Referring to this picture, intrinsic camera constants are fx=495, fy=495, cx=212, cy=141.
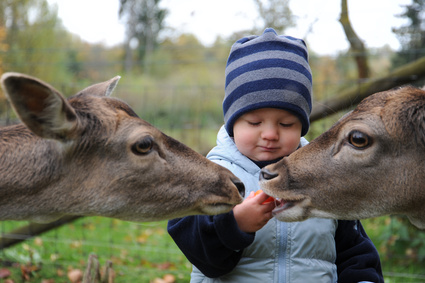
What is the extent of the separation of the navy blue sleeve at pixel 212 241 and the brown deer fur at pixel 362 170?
0.29 m

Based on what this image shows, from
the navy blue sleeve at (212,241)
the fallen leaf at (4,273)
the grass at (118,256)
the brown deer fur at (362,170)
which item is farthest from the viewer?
the grass at (118,256)

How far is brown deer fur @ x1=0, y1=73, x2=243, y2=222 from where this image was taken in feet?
9.82

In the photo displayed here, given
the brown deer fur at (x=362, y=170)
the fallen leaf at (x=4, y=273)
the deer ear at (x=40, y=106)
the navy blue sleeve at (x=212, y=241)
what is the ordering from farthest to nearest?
the fallen leaf at (x=4, y=273) → the brown deer fur at (x=362, y=170) → the navy blue sleeve at (x=212, y=241) → the deer ear at (x=40, y=106)

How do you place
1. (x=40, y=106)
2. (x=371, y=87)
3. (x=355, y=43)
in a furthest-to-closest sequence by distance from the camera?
(x=355, y=43), (x=371, y=87), (x=40, y=106)

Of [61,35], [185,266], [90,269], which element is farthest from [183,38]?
[90,269]

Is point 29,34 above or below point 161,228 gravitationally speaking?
above

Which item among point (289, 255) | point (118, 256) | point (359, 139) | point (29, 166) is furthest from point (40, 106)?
point (118, 256)

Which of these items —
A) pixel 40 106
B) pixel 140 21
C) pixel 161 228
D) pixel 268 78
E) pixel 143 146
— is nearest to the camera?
pixel 40 106

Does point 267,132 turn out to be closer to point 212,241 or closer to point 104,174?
point 212,241

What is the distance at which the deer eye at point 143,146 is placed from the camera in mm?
3012

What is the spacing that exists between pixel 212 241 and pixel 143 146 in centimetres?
71

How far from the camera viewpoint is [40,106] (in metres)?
2.79

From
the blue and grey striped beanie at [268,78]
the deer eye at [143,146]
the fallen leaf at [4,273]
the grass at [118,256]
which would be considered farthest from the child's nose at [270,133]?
the fallen leaf at [4,273]

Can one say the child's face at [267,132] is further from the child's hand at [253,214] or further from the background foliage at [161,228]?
the background foliage at [161,228]
